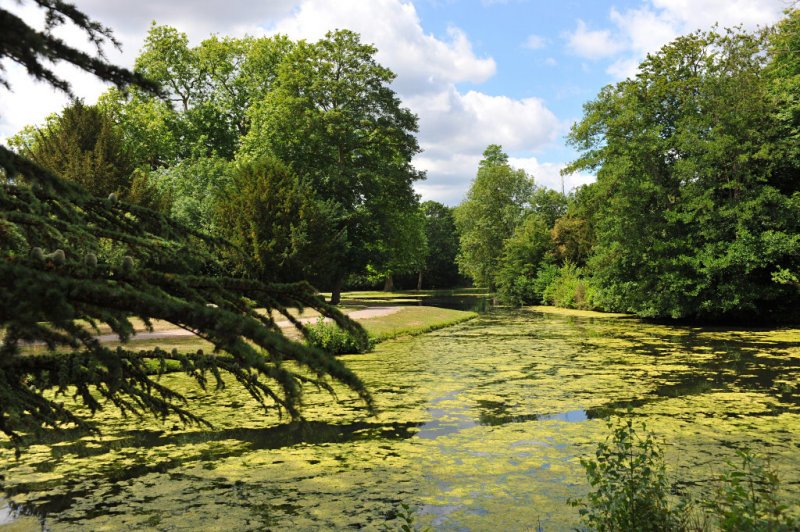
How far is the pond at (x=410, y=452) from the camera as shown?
14.8ft

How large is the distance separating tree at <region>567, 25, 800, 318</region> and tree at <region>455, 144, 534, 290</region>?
2238cm

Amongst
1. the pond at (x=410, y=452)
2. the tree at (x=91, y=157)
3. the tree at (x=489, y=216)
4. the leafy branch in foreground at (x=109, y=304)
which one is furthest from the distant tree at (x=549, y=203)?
the leafy branch in foreground at (x=109, y=304)

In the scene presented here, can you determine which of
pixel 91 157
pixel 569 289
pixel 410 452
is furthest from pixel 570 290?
pixel 410 452

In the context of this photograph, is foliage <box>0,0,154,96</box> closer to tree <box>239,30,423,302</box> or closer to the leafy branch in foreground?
the leafy branch in foreground

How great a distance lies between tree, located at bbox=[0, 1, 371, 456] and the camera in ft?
5.45

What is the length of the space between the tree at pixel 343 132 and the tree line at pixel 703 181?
10163mm

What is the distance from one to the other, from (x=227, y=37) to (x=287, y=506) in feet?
134

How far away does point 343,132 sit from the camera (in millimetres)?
29453

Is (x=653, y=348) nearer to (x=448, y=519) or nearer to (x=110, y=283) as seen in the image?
(x=448, y=519)

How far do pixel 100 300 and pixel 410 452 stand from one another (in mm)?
4893

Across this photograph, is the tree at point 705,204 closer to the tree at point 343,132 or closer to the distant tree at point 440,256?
the tree at point 343,132

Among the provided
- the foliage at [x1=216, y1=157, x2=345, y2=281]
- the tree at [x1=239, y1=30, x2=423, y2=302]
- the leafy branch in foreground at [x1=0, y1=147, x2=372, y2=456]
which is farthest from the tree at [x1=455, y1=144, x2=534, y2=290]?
the leafy branch in foreground at [x1=0, y1=147, x2=372, y2=456]

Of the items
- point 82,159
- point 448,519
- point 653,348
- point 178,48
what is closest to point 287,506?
point 448,519

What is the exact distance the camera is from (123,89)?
6.73 feet
